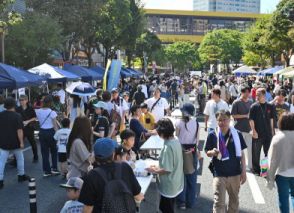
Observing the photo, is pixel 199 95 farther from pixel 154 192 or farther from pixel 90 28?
pixel 154 192

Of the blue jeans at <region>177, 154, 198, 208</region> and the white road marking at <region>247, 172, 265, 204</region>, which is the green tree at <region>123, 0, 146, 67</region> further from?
the blue jeans at <region>177, 154, 198, 208</region>

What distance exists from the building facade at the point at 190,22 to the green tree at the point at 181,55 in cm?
2449

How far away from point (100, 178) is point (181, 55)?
83025 mm

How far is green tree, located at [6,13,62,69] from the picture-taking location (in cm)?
A: 2130

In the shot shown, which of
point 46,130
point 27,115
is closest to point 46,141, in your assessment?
point 46,130

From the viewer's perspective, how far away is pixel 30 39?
2119 cm

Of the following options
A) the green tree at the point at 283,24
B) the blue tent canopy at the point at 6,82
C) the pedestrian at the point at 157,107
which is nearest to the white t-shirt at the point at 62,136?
the pedestrian at the point at 157,107

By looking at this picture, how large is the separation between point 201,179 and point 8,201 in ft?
12.3

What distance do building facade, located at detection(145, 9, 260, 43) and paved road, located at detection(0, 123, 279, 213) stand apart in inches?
4063

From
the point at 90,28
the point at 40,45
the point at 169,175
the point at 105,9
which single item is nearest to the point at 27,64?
the point at 40,45

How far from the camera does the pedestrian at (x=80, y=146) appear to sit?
237 inches

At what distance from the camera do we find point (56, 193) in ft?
26.6

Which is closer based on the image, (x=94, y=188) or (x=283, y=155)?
(x=94, y=188)

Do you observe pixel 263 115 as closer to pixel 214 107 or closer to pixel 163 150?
pixel 214 107
